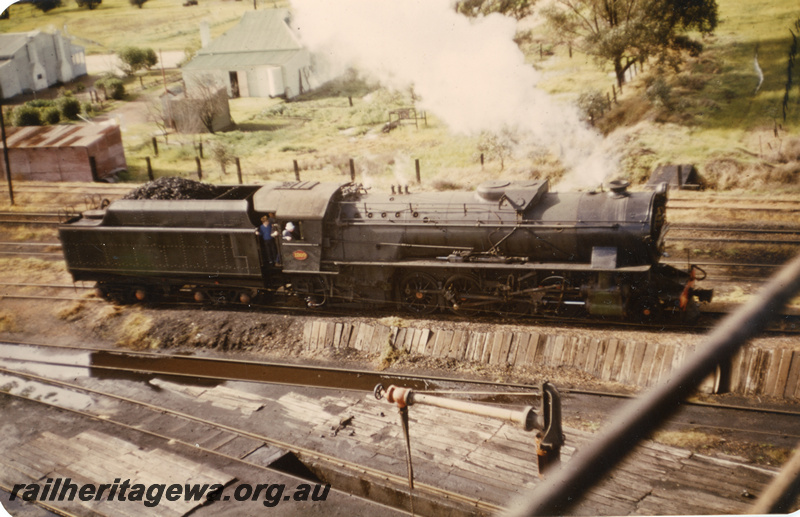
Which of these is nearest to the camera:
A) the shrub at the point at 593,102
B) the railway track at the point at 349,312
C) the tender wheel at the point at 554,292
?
the railway track at the point at 349,312

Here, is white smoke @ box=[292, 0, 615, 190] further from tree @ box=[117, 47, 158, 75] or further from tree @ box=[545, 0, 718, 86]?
tree @ box=[117, 47, 158, 75]

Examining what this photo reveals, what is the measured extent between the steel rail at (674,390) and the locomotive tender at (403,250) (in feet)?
26.3

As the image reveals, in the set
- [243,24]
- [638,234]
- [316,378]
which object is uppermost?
[243,24]

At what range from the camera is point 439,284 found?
32.9 ft

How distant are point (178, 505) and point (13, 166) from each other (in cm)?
949

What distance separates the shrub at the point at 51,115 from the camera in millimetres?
10625

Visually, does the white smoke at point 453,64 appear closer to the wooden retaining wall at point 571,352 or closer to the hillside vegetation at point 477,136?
the hillside vegetation at point 477,136

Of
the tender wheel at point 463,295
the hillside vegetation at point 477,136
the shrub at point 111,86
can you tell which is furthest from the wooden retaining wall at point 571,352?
the shrub at point 111,86

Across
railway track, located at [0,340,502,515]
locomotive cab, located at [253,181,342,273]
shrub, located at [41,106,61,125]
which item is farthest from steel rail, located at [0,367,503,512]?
shrub, located at [41,106,61,125]

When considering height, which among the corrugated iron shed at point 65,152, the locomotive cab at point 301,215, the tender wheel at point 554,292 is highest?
the corrugated iron shed at point 65,152

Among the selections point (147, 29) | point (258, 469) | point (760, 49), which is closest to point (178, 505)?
point (258, 469)

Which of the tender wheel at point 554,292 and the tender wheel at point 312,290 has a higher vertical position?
the tender wheel at point 554,292

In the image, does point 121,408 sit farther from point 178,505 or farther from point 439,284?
point 439,284

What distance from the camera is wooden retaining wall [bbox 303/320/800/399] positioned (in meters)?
7.08
